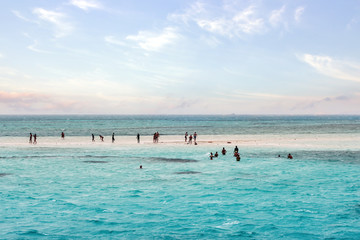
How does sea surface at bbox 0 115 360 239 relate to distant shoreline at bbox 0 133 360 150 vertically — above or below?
below

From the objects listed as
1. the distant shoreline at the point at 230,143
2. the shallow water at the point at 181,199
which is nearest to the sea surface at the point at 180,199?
the shallow water at the point at 181,199

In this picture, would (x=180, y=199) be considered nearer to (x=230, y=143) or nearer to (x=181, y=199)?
(x=181, y=199)

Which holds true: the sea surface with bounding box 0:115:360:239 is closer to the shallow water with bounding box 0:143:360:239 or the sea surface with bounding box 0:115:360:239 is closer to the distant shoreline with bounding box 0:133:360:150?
the shallow water with bounding box 0:143:360:239

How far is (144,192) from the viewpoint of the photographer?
27219 millimetres

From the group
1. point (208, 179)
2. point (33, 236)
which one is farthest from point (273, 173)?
point (33, 236)

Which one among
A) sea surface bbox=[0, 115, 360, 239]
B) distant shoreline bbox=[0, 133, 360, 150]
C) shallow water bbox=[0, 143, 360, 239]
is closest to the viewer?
sea surface bbox=[0, 115, 360, 239]

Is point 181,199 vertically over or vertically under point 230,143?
under

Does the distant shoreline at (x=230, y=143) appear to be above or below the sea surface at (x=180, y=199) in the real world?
above

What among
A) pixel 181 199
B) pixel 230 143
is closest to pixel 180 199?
pixel 181 199

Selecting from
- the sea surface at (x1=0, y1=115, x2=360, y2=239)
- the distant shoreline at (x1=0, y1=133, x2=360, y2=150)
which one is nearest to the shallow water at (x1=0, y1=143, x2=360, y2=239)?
the sea surface at (x1=0, y1=115, x2=360, y2=239)

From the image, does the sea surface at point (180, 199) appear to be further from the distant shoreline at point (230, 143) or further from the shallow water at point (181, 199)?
the distant shoreline at point (230, 143)

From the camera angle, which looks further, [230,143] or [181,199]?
[230,143]

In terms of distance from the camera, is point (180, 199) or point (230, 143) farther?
point (230, 143)

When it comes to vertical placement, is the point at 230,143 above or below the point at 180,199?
above
